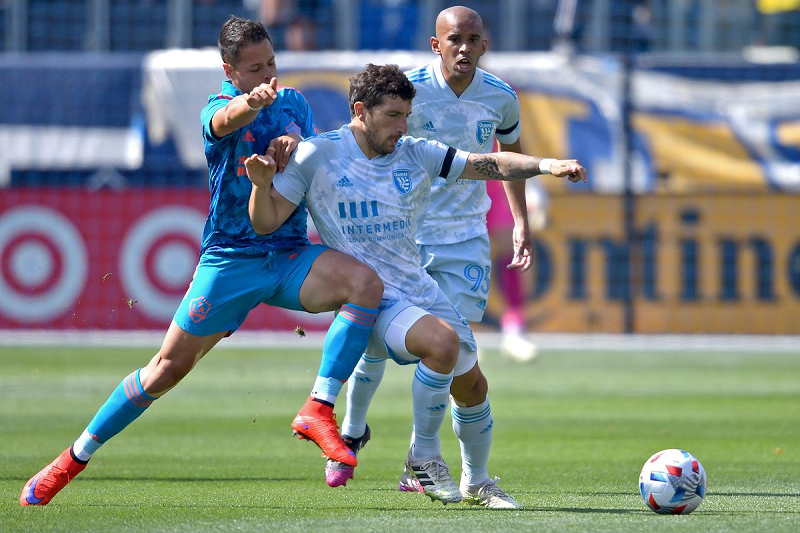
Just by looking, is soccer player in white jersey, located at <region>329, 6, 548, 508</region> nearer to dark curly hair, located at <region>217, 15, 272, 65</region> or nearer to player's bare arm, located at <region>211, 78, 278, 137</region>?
dark curly hair, located at <region>217, 15, 272, 65</region>

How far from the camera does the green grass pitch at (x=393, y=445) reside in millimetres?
5234

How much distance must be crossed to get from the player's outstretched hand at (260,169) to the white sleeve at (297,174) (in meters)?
0.14

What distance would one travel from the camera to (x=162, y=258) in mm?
16594

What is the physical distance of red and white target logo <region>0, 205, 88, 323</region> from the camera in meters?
16.6

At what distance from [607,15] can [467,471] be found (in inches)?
550

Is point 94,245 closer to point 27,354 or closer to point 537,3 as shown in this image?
point 27,354

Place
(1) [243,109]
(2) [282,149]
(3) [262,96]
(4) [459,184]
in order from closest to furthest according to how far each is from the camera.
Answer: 1. (3) [262,96]
2. (1) [243,109]
3. (2) [282,149]
4. (4) [459,184]

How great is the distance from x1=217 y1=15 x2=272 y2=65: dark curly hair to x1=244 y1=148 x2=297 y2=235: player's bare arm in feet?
1.64

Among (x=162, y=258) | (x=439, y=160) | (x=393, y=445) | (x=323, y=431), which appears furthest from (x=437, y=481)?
(x=162, y=258)

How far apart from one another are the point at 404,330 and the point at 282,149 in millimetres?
926

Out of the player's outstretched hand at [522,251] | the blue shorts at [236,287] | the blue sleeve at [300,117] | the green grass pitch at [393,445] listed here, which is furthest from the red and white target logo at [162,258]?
the blue shorts at [236,287]

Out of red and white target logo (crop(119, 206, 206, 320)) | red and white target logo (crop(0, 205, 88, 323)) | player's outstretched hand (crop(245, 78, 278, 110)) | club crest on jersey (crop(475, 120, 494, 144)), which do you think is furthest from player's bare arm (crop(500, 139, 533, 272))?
red and white target logo (crop(0, 205, 88, 323))

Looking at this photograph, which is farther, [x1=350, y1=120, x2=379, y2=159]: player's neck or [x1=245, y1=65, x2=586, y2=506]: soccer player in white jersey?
[x1=350, y1=120, x2=379, y2=159]: player's neck

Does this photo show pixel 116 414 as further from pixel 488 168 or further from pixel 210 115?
pixel 488 168
